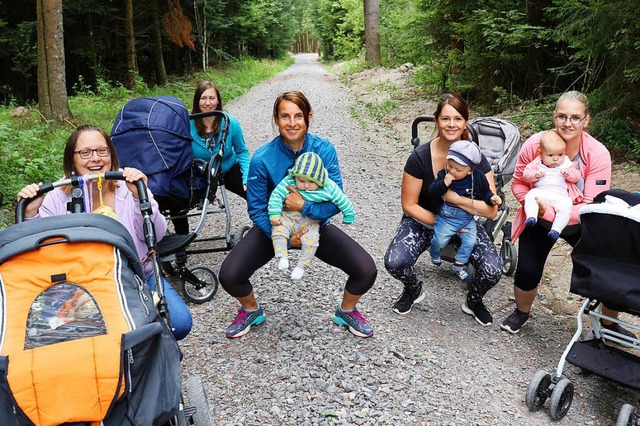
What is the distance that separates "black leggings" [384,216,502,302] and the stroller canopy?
204 centimetres

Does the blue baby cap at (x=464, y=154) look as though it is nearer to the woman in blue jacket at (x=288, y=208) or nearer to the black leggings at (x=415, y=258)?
the black leggings at (x=415, y=258)

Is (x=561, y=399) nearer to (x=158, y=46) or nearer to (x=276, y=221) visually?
(x=276, y=221)

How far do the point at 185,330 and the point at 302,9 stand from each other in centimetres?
6877

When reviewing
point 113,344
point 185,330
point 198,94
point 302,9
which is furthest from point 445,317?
point 302,9

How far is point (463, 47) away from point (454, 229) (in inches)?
355

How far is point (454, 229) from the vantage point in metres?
4.05

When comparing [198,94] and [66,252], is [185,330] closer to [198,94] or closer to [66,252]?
[66,252]

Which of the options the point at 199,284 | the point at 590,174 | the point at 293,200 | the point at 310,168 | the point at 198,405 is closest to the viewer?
the point at 198,405

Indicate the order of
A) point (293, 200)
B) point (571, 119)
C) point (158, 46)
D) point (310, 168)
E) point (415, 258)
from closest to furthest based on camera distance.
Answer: point (310, 168) → point (293, 200) → point (571, 119) → point (415, 258) → point (158, 46)

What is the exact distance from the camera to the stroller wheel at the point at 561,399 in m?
3.14

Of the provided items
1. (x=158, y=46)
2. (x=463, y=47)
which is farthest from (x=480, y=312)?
(x=158, y=46)

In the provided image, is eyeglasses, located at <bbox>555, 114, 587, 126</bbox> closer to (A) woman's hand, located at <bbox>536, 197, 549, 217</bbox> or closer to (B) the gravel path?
(A) woman's hand, located at <bbox>536, 197, 549, 217</bbox>

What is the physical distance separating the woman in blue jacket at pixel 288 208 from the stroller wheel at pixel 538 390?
1314 millimetres

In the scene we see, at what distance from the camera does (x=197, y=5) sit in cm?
2247
